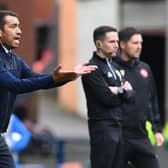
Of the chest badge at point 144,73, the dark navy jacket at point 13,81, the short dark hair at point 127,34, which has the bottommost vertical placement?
the chest badge at point 144,73

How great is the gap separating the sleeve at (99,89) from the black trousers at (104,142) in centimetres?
22

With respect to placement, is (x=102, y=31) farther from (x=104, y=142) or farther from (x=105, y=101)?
(x=104, y=142)

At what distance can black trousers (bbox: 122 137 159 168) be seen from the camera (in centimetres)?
883

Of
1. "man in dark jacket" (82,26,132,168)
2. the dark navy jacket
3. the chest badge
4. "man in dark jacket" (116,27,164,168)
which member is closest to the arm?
"man in dark jacket" (116,27,164,168)

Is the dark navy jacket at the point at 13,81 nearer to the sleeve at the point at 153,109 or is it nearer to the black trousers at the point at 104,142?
the black trousers at the point at 104,142

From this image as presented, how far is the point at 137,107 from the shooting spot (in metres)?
9.05

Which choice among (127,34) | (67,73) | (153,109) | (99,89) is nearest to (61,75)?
(67,73)

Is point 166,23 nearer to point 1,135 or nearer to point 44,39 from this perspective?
point 44,39

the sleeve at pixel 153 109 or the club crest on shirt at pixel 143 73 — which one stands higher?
the club crest on shirt at pixel 143 73

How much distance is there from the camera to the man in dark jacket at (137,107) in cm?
886

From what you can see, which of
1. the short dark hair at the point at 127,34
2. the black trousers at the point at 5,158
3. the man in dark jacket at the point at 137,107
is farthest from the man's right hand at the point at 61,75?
the short dark hair at the point at 127,34

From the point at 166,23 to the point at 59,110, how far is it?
734 cm

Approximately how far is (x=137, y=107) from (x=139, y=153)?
1.64 feet

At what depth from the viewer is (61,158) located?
620 inches
